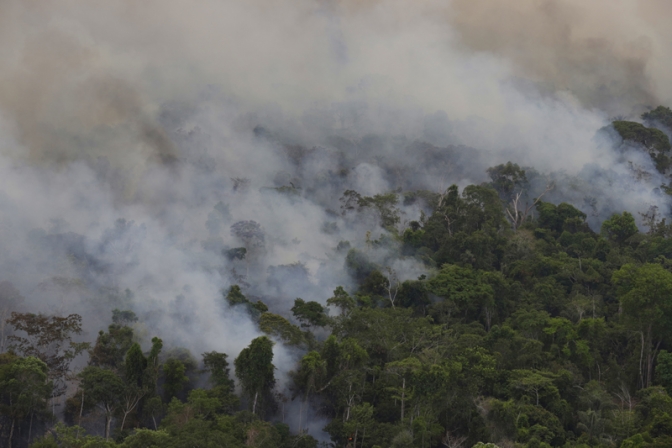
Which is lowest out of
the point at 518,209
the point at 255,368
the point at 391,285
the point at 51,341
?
the point at 255,368

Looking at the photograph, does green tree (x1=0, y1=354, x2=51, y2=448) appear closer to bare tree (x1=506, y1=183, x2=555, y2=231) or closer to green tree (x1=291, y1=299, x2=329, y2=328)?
green tree (x1=291, y1=299, x2=329, y2=328)

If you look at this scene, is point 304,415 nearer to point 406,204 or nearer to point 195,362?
point 195,362

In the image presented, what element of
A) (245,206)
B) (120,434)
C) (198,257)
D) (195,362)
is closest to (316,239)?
(245,206)

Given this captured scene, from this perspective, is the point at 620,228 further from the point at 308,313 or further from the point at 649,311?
the point at 308,313

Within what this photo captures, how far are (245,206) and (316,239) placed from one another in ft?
23.2

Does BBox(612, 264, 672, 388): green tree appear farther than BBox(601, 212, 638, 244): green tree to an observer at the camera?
No

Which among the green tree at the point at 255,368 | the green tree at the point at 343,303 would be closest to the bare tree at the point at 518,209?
the green tree at the point at 343,303

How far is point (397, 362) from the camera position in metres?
36.5

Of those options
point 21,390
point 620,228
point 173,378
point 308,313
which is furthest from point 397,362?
point 620,228

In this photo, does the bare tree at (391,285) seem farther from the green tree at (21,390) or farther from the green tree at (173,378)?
the green tree at (21,390)

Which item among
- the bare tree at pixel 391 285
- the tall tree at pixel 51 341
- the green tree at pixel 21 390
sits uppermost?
the bare tree at pixel 391 285

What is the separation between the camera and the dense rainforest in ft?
115

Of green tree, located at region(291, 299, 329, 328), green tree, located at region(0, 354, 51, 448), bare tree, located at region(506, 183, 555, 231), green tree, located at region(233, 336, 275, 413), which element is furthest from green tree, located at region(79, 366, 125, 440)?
bare tree, located at region(506, 183, 555, 231)

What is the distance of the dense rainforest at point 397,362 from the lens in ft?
115
